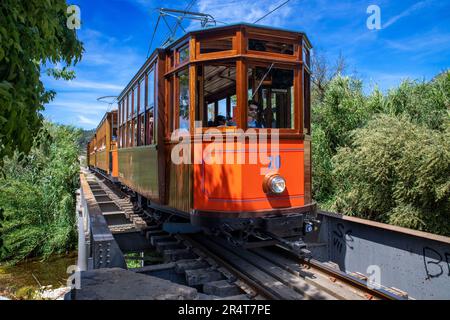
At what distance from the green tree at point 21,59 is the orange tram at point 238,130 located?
2483 mm

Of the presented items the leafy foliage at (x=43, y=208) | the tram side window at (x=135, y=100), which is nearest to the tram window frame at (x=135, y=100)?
the tram side window at (x=135, y=100)

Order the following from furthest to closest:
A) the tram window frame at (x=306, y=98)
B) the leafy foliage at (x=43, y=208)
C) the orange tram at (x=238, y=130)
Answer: the leafy foliage at (x=43, y=208)
the tram window frame at (x=306, y=98)
the orange tram at (x=238, y=130)

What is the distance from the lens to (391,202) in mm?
9297

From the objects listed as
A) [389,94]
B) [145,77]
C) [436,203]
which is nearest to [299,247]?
[145,77]

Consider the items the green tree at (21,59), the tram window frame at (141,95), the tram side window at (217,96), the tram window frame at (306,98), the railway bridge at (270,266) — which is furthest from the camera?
the tram window frame at (141,95)

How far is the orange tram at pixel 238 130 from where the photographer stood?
17.0 ft

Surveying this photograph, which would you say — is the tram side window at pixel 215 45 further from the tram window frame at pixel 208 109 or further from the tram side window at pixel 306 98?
the tram side window at pixel 306 98

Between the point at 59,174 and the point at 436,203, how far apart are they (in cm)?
1839

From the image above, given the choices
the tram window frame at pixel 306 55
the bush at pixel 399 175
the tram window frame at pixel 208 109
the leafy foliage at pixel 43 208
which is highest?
the tram window frame at pixel 306 55

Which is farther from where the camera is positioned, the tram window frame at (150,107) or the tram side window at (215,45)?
the tram window frame at (150,107)

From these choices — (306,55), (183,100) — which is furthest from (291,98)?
(183,100)

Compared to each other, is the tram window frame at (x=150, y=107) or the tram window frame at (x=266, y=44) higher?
the tram window frame at (x=266, y=44)

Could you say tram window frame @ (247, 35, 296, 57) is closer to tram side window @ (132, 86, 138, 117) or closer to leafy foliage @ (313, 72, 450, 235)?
tram side window @ (132, 86, 138, 117)
